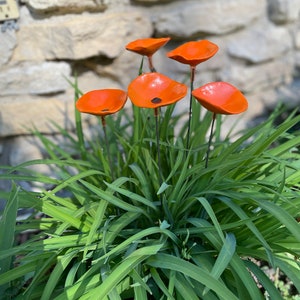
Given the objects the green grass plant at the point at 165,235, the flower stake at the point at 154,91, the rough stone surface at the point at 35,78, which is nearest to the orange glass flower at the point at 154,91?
the flower stake at the point at 154,91

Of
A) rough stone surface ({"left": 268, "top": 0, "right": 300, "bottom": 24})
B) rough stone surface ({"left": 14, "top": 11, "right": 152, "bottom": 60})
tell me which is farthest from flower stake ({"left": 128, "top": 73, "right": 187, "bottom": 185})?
rough stone surface ({"left": 268, "top": 0, "right": 300, "bottom": 24})

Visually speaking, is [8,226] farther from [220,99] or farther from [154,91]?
[220,99]

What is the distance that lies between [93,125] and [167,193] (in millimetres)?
732

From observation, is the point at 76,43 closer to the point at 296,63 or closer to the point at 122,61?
the point at 122,61

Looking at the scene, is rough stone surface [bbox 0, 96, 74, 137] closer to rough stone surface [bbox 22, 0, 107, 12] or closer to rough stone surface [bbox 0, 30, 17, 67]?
rough stone surface [bbox 0, 30, 17, 67]

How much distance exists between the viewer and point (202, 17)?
69.8 inches

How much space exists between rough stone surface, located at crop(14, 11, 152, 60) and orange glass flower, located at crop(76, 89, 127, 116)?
2.15ft

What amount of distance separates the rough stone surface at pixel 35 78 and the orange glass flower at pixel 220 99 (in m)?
0.82

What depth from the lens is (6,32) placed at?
1.51 meters

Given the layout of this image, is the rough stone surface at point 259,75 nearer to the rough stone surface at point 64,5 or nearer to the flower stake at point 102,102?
the rough stone surface at point 64,5

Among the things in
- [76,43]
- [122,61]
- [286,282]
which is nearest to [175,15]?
[122,61]

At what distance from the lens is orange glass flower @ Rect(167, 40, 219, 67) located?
0.93 metres

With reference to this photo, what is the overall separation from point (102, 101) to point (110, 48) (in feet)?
2.40

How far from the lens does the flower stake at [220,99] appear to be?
2.69ft
